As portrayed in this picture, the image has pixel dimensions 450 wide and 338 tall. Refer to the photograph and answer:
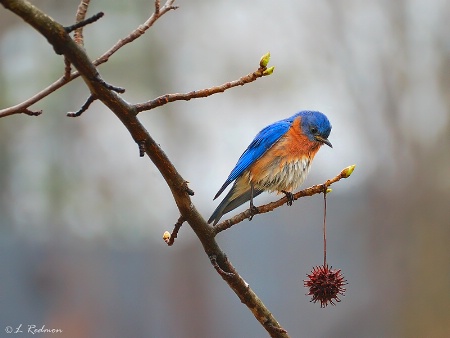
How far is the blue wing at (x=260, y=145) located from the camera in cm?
363

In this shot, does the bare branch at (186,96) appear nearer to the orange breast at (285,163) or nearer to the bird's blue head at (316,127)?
the orange breast at (285,163)

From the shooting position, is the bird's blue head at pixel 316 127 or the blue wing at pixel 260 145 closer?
the blue wing at pixel 260 145

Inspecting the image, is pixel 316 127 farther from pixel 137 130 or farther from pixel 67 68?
pixel 67 68

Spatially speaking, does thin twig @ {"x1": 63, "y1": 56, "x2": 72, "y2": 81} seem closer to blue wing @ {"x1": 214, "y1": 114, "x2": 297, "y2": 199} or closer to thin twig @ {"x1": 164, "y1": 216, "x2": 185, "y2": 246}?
thin twig @ {"x1": 164, "y1": 216, "x2": 185, "y2": 246}

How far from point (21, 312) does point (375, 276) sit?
325 cm

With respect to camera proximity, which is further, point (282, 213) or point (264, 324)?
point (282, 213)

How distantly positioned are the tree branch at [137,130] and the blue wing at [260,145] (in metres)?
1.29

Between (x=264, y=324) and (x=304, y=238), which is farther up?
(x=304, y=238)

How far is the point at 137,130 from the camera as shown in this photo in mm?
1892

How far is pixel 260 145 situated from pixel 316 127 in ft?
0.97

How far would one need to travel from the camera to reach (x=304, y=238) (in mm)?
6961

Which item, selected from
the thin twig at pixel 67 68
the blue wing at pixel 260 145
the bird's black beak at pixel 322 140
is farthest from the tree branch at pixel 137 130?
the bird's black beak at pixel 322 140

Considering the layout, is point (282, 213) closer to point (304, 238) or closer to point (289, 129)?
point (304, 238)

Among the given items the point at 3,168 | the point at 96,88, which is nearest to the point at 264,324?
the point at 96,88
